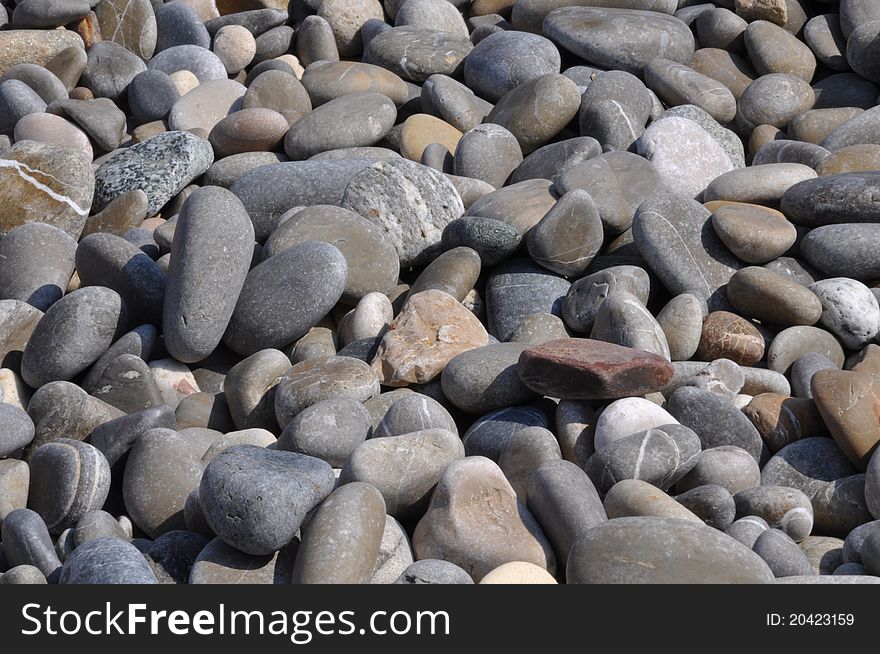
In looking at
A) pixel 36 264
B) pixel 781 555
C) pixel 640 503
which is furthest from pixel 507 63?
pixel 781 555

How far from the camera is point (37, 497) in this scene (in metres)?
3.43

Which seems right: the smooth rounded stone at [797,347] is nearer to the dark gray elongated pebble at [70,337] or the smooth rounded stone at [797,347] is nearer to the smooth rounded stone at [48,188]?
the dark gray elongated pebble at [70,337]

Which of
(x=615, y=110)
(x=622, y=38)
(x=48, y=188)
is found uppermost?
(x=622, y=38)

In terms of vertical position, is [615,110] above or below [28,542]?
above

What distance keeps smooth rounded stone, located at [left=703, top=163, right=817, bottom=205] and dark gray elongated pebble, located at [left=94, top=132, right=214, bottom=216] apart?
2712 mm

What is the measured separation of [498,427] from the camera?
3.67m

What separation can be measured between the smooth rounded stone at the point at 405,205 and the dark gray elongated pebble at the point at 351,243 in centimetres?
20

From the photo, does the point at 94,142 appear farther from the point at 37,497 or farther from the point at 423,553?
the point at 423,553

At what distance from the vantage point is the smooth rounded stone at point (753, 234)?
4539 mm

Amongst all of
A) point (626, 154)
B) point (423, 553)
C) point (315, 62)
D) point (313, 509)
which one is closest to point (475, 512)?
point (423, 553)

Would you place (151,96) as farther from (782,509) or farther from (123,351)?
(782,509)

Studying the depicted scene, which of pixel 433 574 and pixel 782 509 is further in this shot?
pixel 782 509

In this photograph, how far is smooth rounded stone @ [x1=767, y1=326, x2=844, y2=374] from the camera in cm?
415

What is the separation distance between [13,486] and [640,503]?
2.07 meters
